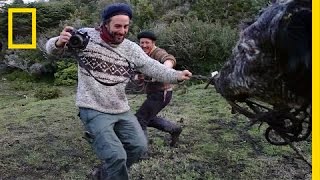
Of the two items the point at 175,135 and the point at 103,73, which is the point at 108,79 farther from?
the point at 175,135

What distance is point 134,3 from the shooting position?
63.8ft

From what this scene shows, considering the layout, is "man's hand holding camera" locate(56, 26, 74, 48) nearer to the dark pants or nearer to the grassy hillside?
the grassy hillside

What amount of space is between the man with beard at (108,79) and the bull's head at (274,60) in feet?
5.31

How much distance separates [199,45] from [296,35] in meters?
12.1

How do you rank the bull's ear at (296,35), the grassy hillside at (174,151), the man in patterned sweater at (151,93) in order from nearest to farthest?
the bull's ear at (296,35), the grassy hillside at (174,151), the man in patterned sweater at (151,93)

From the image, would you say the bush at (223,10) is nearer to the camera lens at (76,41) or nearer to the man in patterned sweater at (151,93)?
the man in patterned sweater at (151,93)

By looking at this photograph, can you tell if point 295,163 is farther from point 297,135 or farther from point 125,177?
point 297,135

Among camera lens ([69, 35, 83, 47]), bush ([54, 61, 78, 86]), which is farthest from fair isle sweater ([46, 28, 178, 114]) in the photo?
bush ([54, 61, 78, 86])

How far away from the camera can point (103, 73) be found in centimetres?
437

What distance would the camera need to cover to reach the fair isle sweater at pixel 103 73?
14.4 ft

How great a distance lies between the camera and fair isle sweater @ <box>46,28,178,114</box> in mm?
4375

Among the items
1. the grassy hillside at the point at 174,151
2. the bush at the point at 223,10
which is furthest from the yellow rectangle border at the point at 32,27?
the grassy hillside at the point at 174,151
